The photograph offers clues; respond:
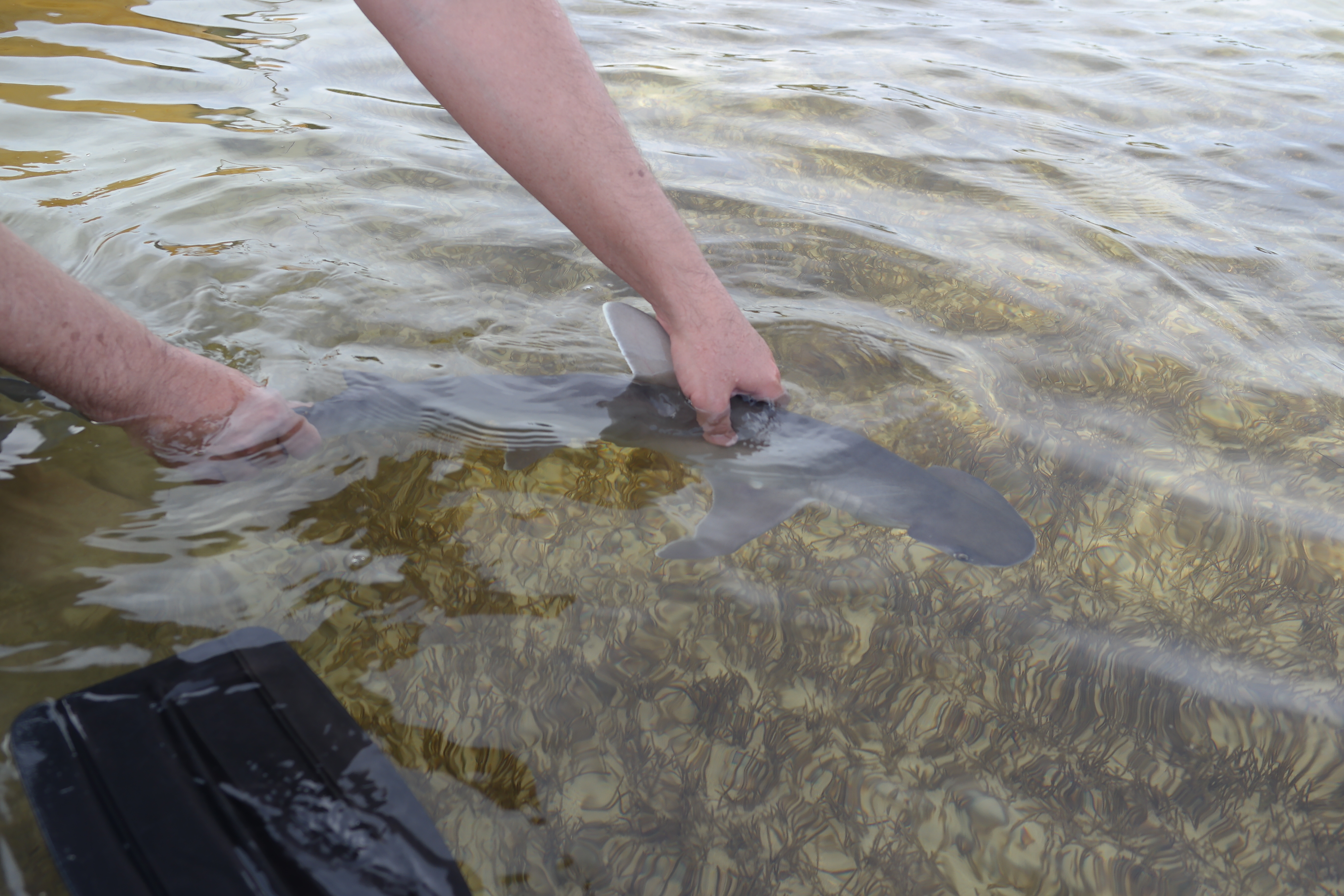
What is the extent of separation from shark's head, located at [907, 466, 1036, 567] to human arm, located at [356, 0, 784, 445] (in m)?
0.65

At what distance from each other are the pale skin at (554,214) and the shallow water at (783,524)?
0.18 m

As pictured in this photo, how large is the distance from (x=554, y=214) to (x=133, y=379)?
1300 millimetres

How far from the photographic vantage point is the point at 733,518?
229 cm

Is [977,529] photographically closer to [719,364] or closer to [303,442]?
[719,364]

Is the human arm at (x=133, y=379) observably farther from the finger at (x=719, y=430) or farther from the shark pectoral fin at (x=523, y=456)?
the finger at (x=719, y=430)

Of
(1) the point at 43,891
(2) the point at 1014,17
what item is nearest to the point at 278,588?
(1) the point at 43,891

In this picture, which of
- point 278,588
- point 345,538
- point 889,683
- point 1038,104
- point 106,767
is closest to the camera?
point 106,767

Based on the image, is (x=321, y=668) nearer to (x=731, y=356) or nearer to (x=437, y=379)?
(x=437, y=379)

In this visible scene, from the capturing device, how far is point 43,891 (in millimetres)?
1374

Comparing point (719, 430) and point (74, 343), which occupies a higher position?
point (74, 343)

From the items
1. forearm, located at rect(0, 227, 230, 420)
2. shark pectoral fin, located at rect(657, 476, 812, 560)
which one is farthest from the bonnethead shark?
forearm, located at rect(0, 227, 230, 420)

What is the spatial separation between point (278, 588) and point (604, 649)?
87 cm

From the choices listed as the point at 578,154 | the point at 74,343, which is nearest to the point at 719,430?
the point at 578,154

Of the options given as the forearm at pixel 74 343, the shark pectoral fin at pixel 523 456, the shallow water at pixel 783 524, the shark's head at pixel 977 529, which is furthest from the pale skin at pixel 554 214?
the shark's head at pixel 977 529
